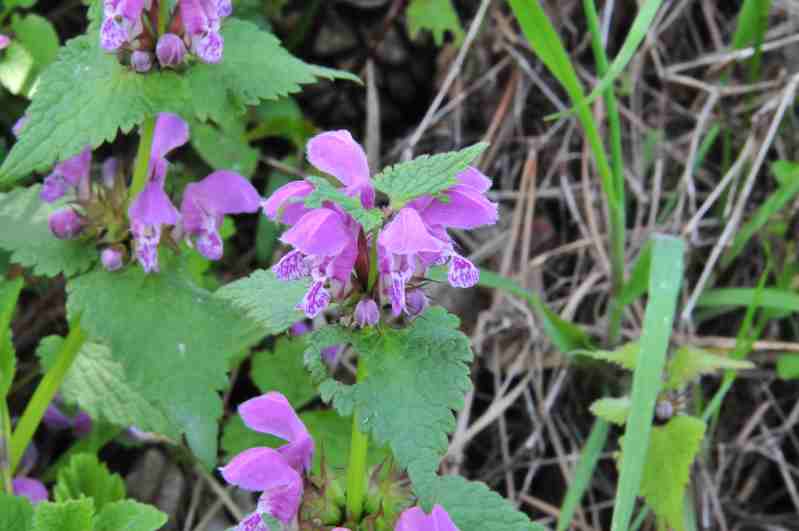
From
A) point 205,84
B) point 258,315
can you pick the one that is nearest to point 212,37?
point 205,84

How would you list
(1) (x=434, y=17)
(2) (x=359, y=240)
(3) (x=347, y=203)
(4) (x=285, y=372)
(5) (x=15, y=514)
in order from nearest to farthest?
(3) (x=347, y=203) → (2) (x=359, y=240) → (5) (x=15, y=514) → (4) (x=285, y=372) → (1) (x=434, y=17)

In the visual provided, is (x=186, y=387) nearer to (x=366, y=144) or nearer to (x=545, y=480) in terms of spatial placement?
(x=545, y=480)

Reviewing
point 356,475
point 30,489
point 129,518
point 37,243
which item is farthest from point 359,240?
point 30,489

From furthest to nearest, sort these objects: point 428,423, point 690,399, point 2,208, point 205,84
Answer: point 690,399, point 2,208, point 205,84, point 428,423

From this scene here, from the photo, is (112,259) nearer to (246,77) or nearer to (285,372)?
(246,77)

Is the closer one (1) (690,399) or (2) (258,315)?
(2) (258,315)
